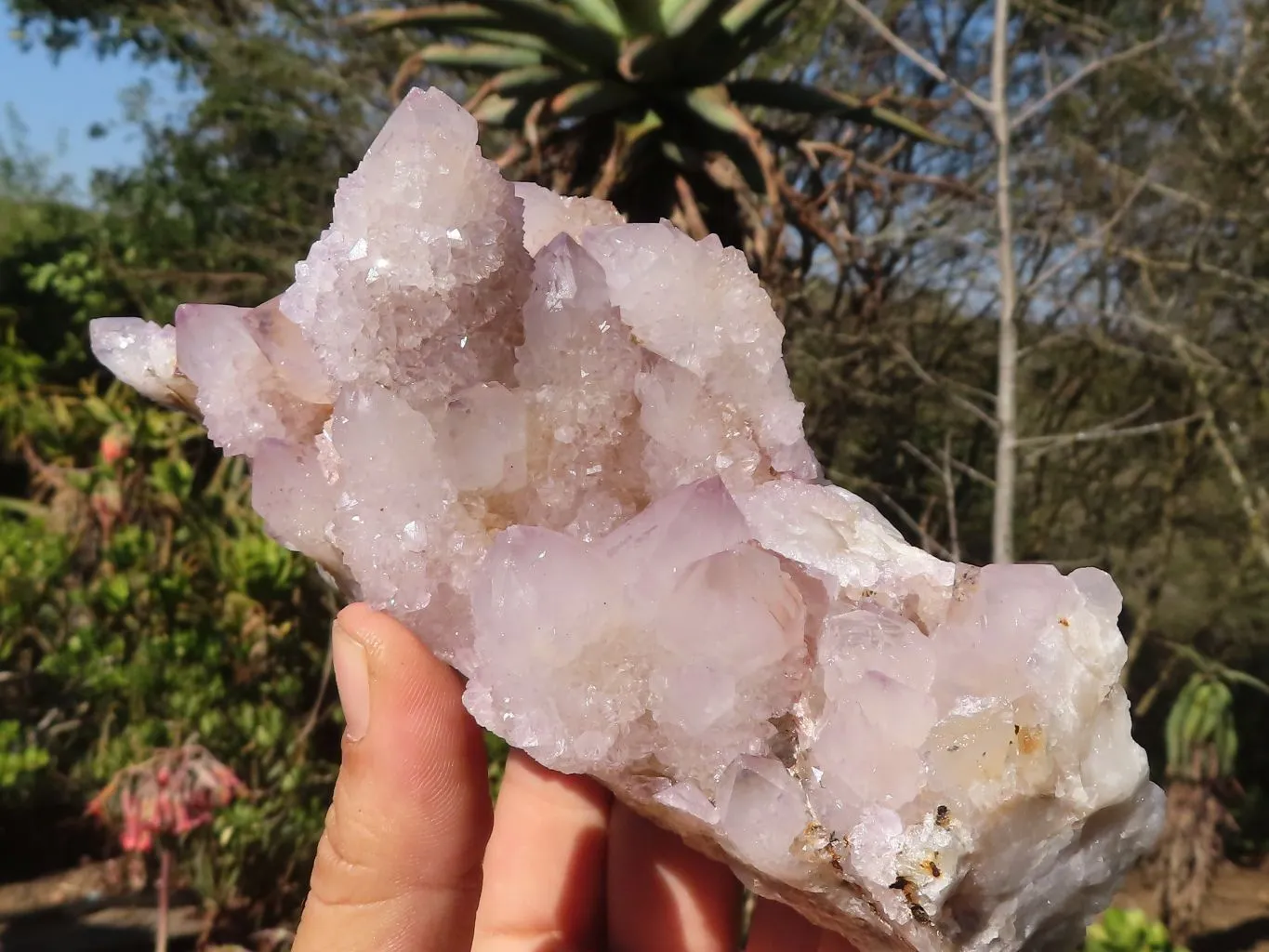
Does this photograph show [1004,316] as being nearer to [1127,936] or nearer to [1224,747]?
[1127,936]

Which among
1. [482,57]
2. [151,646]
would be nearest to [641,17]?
[482,57]

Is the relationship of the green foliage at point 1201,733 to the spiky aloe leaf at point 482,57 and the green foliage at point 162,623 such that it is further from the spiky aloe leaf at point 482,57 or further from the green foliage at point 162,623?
the spiky aloe leaf at point 482,57

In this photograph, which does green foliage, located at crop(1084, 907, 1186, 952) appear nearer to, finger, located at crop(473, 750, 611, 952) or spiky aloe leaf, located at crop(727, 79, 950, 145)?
finger, located at crop(473, 750, 611, 952)

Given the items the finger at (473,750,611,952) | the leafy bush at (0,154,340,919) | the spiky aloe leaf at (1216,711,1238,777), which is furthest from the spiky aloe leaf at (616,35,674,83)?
the spiky aloe leaf at (1216,711,1238,777)

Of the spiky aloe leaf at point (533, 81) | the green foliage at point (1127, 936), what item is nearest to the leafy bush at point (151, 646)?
the spiky aloe leaf at point (533, 81)

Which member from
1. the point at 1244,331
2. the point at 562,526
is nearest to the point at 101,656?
the point at 562,526

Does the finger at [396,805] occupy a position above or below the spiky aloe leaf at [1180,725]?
above
